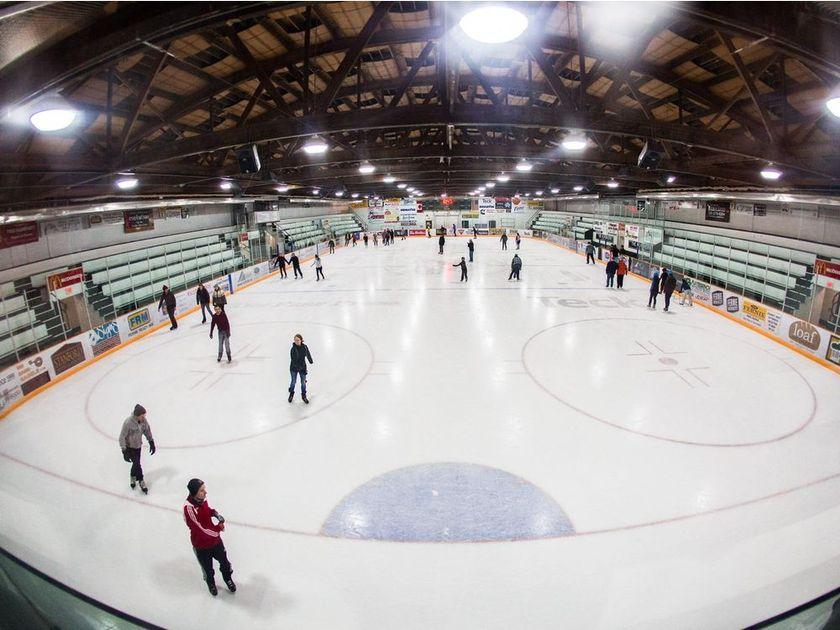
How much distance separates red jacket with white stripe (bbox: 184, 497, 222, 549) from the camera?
355cm

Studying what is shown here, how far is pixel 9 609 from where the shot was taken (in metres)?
2.55

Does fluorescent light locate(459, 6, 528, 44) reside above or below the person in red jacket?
above

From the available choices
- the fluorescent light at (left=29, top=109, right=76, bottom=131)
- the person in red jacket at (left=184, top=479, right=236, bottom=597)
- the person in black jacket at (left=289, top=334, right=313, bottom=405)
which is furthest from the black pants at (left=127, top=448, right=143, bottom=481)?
the fluorescent light at (left=29, top=109, right=76, bottom=131)

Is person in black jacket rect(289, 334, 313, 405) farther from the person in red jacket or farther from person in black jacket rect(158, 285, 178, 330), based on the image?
person in black jacket rect(158, 285, 178, 330)

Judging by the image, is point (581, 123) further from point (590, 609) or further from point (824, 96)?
point (590, 609)

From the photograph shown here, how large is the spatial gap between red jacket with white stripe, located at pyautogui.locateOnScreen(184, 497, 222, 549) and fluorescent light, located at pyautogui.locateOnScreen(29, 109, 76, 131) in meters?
4.49

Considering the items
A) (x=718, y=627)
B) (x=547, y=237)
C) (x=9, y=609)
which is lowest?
(x=718, y=627)

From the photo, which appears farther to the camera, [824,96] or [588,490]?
[824,96]

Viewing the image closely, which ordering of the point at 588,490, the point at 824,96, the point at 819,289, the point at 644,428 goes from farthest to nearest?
the point at 819,289 < the point at 824,96 < the point at 644,428 < the point at 588,490

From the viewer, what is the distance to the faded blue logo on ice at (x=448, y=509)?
14.8 ft

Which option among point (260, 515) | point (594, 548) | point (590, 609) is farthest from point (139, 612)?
point (594, 548)

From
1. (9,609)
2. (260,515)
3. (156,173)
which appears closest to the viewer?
(9,609)

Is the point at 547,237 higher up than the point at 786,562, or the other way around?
the point at 547,237

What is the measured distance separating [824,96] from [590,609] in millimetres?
9864
